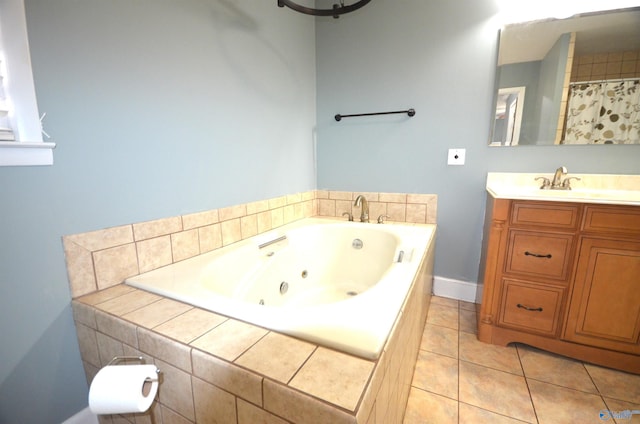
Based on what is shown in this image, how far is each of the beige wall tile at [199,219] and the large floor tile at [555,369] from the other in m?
1.80

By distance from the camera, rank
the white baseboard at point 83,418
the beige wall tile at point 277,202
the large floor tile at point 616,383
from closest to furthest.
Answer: the white baseboard at point 83,418 < the large floor tile at point 616,383 < the beige wall tile at point 277,202

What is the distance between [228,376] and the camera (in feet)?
2.19

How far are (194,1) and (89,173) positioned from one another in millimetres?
944

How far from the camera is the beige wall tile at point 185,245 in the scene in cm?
131

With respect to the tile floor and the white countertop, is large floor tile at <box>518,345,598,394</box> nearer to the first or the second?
the tile floor

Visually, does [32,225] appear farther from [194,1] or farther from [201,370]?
[194,1]

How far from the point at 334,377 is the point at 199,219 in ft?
3.55

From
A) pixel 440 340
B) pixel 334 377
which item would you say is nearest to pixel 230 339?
pixel 334 377

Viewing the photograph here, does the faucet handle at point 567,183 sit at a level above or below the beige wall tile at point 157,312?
above

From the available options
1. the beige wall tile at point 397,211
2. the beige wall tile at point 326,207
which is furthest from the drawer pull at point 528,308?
the beige wall tile at point 326,207

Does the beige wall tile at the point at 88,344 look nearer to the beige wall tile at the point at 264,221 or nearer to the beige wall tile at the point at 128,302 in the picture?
the beige wall tile at the point at 128,302

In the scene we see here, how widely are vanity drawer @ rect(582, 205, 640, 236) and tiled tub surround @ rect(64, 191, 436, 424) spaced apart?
0.95m

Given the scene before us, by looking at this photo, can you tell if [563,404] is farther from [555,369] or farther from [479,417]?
[479,417]

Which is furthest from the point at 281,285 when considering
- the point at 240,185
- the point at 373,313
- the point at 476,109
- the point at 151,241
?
the point at 476,109
